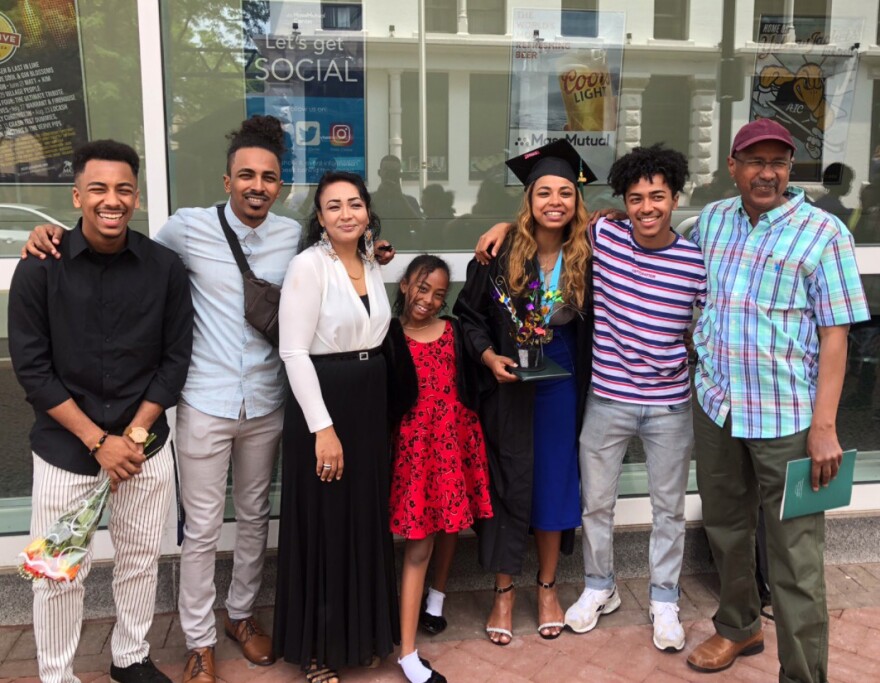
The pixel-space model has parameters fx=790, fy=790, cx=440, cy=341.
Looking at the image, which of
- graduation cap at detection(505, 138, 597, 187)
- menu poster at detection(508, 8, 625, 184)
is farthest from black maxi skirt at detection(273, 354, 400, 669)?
menu poster at detection(508, 8, 625, 184)

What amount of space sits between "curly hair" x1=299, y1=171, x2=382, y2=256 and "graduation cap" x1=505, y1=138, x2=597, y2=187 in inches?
28.1

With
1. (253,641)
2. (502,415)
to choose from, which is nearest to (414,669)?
(253,641)

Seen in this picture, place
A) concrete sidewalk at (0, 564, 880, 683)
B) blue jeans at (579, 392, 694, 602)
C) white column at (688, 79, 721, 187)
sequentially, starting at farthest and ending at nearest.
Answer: white column at (688, 79, 721, 187), blue jeans at (579, 392, 694, 602), concrete sidewalk at (0, 564, 880, 683)

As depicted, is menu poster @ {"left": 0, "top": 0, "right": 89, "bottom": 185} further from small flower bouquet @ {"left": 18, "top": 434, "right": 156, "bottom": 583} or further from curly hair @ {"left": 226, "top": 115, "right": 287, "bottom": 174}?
small flower bouquet @ {"left": 18, "top": 434, "right": 156, "bottom": 583}

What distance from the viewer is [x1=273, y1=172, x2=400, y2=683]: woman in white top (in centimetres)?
297

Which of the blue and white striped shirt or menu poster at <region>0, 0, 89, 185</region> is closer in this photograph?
the blue and white striped shirt

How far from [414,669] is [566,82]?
316 centimetres

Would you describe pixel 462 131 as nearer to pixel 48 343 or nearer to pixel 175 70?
pixel 175 70

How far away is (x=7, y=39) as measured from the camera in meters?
3.80

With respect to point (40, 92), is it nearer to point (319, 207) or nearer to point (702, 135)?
point (319, 207)

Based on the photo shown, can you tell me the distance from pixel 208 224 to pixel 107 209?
1.47ft

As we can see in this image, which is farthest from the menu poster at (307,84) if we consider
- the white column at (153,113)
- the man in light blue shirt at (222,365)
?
the man in light blue shirt at (222,365)

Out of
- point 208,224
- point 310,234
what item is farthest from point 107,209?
point 310,234

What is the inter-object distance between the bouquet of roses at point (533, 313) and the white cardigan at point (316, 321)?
23.0 inches
